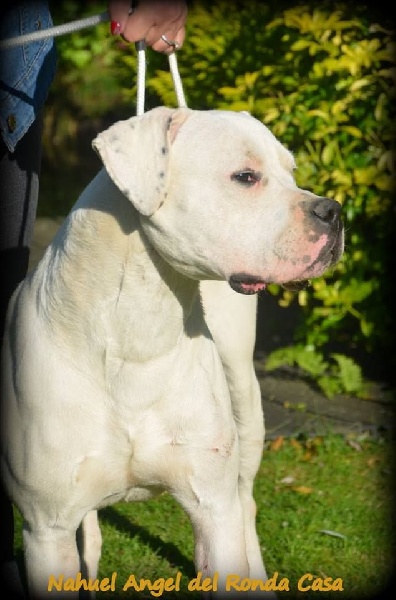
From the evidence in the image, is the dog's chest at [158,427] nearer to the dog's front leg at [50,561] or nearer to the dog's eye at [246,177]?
the dog's front leg at [50,561]

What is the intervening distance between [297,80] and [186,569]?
9.98 ft

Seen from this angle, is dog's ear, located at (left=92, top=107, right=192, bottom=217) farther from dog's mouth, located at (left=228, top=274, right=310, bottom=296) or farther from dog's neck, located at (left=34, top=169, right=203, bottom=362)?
dog's mouth, located at (left=228, top=274, right=310, bottom=296)

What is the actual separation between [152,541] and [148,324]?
191 centimetres

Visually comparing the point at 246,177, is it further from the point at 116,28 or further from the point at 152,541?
the point at 152,541

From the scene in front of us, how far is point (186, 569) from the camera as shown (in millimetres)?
4789

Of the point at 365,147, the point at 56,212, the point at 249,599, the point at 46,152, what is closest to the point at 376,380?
the point at 365,147

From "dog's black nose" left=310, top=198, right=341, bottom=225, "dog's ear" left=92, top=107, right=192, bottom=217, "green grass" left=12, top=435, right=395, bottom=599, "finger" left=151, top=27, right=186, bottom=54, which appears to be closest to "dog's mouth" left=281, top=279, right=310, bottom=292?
"dog's black nose" left=310, top=198, right=341, bottom=225

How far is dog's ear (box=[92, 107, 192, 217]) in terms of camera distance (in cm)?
317

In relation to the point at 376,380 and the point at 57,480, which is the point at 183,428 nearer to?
the point at 57,480

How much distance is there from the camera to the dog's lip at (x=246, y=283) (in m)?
3.30

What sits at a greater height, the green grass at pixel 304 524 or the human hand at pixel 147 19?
the human hand at pixel 147 19

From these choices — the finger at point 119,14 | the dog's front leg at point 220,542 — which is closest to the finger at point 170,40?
the finger at point 119,14

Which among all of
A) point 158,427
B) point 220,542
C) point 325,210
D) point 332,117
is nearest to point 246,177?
point 325,210

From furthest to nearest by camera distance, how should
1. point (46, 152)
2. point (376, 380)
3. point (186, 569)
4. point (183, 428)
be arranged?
1. point (46, 152)
2. point (376, 380)
3. point (186, 569)
4. point (183, 428)
